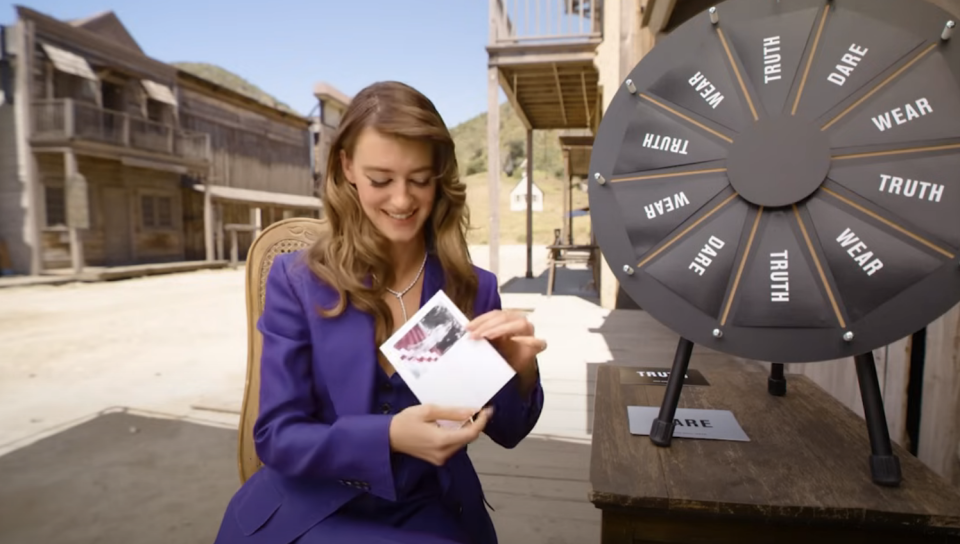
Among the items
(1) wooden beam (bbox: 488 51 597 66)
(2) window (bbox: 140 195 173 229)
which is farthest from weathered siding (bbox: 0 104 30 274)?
(1) wooden beam (bbox: 488 51 597 66)

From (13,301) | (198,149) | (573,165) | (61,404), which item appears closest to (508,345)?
(61,404)

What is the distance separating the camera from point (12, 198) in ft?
43.6

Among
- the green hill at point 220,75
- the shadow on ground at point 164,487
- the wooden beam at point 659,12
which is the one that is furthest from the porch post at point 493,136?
the green hill at point 220,75

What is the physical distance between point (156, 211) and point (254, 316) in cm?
1682

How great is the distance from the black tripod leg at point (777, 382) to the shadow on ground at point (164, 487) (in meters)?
0.95

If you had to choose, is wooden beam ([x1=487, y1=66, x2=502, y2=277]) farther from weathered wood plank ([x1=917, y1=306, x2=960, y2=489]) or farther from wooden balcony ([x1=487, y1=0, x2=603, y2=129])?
weathered wood plank ([x1=917, y1=306, x2=960, y2=489])

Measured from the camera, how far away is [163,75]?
16.2 m

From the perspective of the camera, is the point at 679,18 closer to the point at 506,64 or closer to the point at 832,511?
the point at 832,511

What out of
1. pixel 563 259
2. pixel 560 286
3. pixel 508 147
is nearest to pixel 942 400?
pixel 560 286

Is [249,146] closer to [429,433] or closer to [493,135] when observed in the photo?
[493,135]

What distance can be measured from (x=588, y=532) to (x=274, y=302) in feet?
5.26

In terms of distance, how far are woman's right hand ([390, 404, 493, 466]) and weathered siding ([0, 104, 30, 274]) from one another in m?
15.6

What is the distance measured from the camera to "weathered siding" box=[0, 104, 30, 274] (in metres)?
13.1

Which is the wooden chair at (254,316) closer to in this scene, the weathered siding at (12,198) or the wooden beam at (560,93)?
the wooden beam at (560,93)
